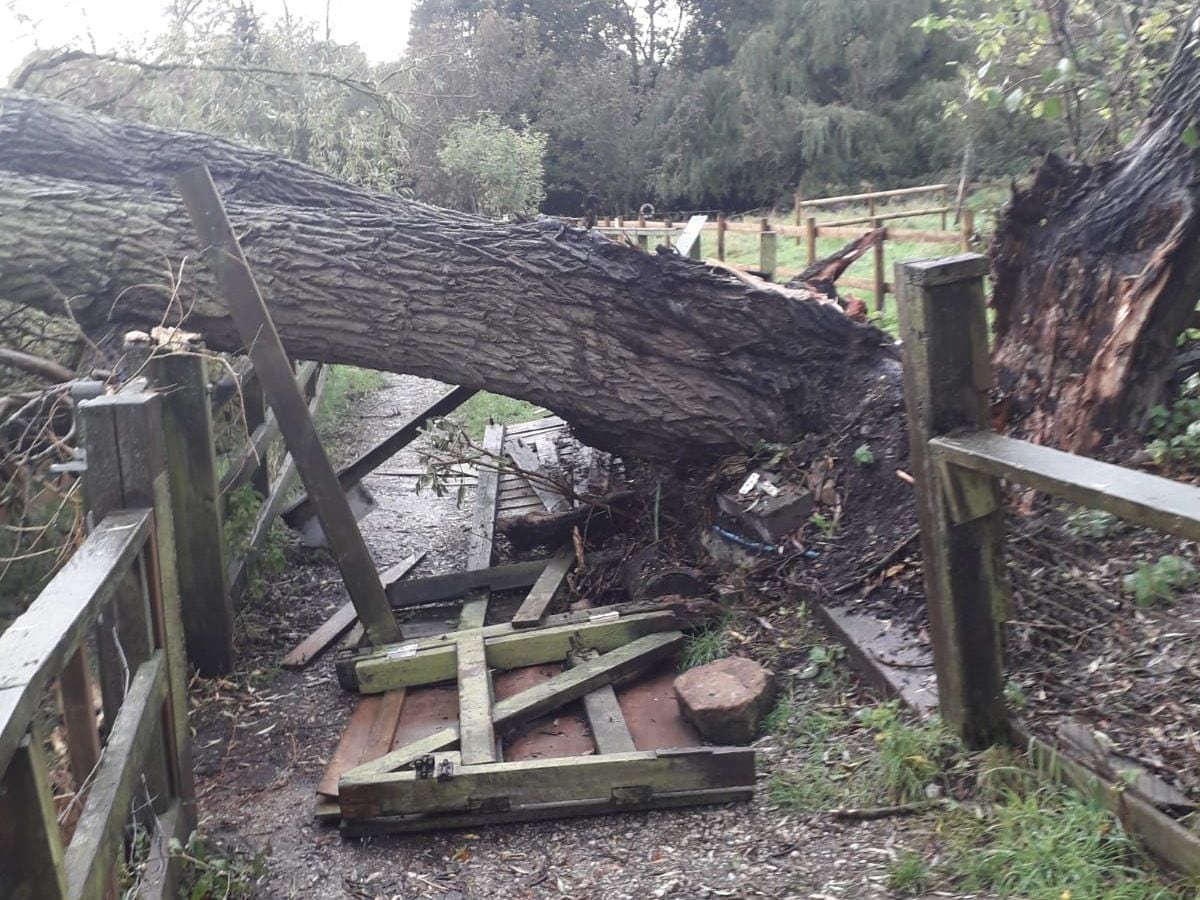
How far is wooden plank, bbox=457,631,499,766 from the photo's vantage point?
12.5 ft

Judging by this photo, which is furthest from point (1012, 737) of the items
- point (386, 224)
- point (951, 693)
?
point (386, 224)

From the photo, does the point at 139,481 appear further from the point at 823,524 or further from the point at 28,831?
the point at 823,524

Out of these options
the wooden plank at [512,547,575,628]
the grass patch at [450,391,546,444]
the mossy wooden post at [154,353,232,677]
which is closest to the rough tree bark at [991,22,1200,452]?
the wooden plank at [512,547,575,628]

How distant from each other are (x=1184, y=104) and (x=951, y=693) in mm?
2781

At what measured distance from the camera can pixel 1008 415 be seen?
4664 mm

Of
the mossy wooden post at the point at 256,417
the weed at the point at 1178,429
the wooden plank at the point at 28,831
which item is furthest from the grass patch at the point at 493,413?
the wooden plank at the point at 28,831

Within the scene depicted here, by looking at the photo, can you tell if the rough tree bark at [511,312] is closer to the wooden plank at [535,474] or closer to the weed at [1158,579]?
the wooden plank at [535,474]

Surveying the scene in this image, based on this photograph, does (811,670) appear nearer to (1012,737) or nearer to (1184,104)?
(1012,737)

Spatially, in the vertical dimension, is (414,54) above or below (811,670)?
above

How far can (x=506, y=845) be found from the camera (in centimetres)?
349

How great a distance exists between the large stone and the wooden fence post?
6.23 ft

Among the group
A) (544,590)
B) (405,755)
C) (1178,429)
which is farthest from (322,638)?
(1178,429)

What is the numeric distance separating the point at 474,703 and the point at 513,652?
58 centimetres

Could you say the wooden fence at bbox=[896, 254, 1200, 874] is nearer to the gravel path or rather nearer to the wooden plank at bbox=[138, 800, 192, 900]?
the gravel path
